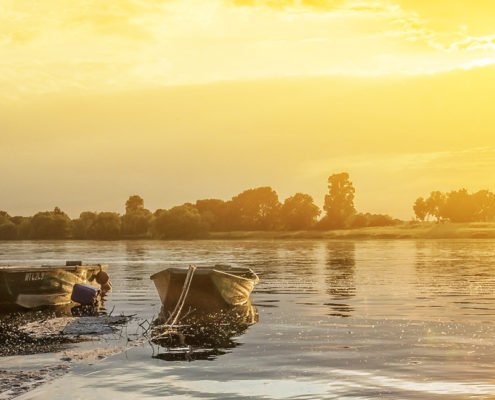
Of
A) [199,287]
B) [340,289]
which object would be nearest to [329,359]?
[199,287]

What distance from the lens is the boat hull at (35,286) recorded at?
36.4 m

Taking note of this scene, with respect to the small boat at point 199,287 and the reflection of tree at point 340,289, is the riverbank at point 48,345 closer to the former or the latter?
the small boat at point 199,287

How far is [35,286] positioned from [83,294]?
2.43 m

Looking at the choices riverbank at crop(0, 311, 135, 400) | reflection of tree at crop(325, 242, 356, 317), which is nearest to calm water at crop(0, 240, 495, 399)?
reflection of tree at crop(325, 242, 356, 317)

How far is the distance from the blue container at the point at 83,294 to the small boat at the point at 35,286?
3.47 ft

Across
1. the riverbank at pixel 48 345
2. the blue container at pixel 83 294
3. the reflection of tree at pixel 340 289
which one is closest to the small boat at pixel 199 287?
the riverbank at pixel 48 345

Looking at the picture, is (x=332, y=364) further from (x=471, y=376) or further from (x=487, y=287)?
(x=487, y=287)

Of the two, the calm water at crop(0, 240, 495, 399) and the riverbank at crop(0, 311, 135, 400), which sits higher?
the riverbank at crop(0, 311, 135, 400)

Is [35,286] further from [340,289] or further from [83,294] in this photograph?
[340,289]

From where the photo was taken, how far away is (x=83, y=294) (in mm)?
37812

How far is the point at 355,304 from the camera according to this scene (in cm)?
3903

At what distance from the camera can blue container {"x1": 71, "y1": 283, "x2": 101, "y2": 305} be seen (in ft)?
124

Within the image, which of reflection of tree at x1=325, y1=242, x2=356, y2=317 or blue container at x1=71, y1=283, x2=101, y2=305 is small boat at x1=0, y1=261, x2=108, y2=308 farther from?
reflection of tree at x1=325, y1=242, x2=356, y2=317

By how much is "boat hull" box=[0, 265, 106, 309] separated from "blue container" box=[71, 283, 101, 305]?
1.06 meters
